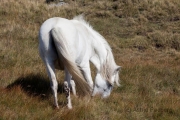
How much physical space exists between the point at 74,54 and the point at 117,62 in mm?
5323

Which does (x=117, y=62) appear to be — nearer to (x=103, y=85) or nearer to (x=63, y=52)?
(x=103, y=85)

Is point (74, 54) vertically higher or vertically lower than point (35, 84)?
higher

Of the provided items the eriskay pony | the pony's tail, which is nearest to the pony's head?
the eriskay pony

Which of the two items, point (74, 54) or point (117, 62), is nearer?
point (74, 54)

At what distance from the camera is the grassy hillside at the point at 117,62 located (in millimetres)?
4680

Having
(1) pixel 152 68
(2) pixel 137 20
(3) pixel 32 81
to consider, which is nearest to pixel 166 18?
(2) pixel 137 20

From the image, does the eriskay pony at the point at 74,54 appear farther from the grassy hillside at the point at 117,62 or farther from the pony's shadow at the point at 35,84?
the pony's shadow at the point at 35,84

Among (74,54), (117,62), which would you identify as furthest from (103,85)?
(117,62)

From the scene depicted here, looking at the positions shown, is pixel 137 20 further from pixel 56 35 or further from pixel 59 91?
pixel 56 35

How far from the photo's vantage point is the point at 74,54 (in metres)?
4.94

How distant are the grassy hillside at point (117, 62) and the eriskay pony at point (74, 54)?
1.06 ft

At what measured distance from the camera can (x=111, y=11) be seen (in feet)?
68.3

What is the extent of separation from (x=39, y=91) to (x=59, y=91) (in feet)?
1.41

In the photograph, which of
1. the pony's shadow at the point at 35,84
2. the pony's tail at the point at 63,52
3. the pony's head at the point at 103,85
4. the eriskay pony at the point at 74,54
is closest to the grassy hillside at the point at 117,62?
the pony's shadow at the point at 35,84
